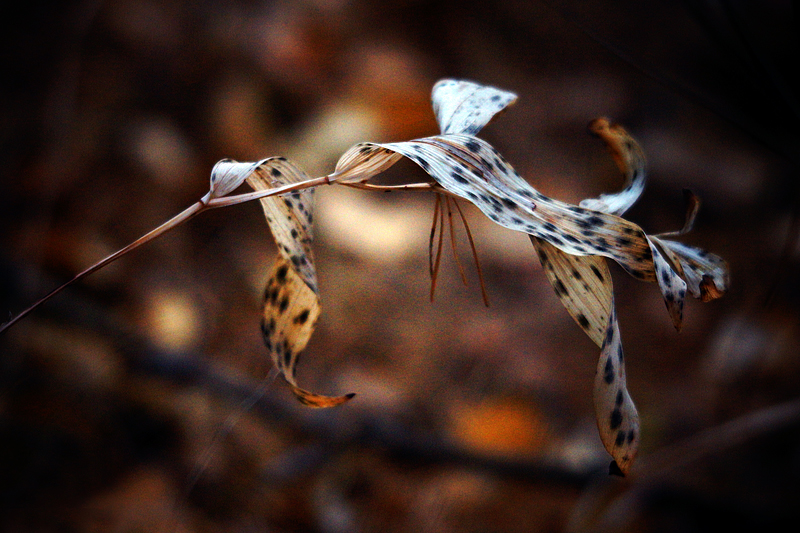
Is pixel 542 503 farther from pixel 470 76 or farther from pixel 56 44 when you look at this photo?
pixel 56 44

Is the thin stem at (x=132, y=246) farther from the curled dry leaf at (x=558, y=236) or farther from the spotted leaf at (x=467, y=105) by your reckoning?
the spotted leaf at (x=467, y=105)

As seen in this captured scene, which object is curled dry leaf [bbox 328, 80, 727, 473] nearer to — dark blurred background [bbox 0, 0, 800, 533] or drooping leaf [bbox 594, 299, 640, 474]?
drooping leaf [bbox 594, 299, 640, 474]

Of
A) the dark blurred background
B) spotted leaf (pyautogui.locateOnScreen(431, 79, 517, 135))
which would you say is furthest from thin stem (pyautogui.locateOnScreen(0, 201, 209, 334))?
the dark blurred background

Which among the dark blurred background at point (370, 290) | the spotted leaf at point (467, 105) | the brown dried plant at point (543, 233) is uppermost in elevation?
the spotted leaf at point (467, 105)

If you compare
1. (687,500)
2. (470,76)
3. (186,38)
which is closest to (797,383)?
(687,500)

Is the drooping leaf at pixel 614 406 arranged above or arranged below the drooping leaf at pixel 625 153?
below

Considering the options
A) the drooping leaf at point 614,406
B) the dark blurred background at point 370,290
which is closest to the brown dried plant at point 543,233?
the drooping leaf at point 614,406
